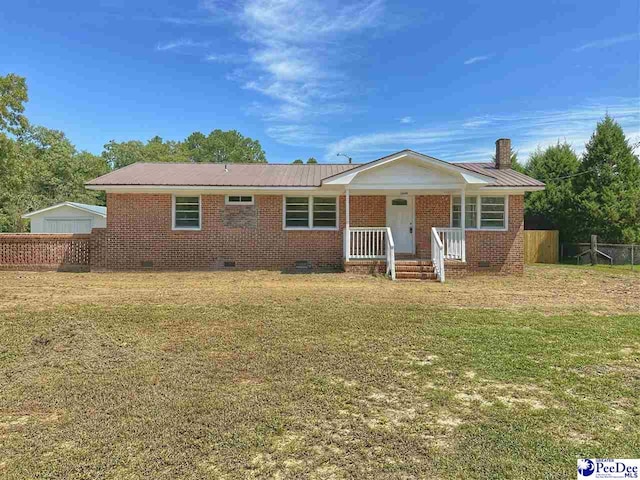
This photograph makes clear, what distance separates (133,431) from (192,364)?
1.48m

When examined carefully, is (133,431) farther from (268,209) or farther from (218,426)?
(268,209)

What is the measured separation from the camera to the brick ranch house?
13.7 m

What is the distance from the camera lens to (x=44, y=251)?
13.9 metres

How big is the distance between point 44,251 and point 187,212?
507 cm

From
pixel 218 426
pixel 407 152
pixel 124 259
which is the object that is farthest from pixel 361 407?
pixel 124 259

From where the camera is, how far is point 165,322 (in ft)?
21.0

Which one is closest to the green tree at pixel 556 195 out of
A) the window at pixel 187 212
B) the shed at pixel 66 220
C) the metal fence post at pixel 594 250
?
the metal fence post at pixel 594 250

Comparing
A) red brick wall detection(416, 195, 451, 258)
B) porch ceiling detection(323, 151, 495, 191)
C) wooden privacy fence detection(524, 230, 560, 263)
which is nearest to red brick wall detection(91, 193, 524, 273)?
red brick wall detection(416, 195, 451, 258)

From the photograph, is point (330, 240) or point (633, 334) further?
point (330, 240)

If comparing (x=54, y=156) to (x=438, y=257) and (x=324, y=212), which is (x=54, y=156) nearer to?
(x=324, y=212)

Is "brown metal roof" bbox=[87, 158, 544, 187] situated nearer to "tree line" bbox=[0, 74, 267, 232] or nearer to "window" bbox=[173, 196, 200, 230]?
"window" bbox=[173, 196, 200, 230]

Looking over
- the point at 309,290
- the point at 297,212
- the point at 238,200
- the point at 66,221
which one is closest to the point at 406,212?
the point at 297,212

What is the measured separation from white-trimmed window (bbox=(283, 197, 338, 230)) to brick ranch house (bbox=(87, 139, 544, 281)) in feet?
0.12

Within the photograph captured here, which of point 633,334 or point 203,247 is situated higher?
point 203,247
